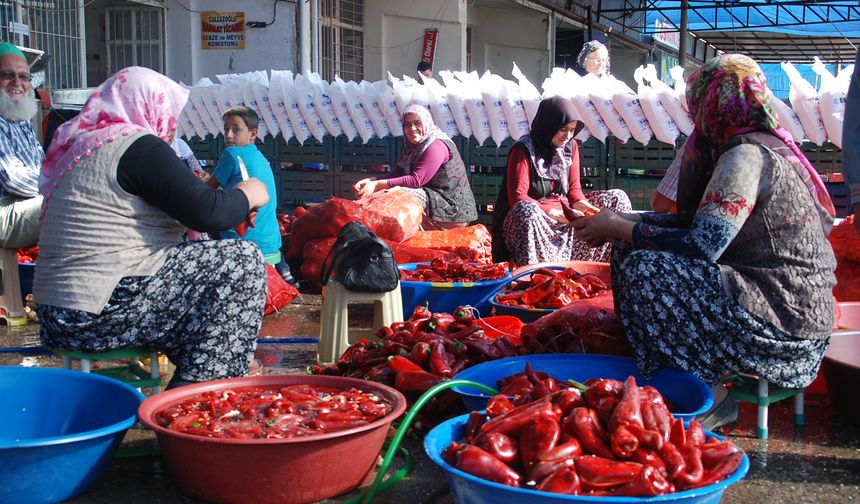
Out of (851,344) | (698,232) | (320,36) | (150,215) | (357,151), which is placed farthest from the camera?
(320,36)

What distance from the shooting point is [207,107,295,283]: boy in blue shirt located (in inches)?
222

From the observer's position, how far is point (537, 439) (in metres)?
2.12

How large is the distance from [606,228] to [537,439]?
1.35m

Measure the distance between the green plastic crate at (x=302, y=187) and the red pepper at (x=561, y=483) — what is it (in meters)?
7.09

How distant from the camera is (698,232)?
2.93 m

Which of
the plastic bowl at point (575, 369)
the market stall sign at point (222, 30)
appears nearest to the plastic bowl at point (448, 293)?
the plastic bowl at point (575, 369)

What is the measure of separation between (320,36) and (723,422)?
12.8 meters

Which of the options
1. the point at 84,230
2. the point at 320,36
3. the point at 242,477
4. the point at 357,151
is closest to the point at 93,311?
the point at 84,230

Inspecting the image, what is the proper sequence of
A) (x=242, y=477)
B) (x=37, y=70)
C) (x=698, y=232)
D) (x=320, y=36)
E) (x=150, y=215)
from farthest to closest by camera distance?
(x=320, y=36)
(x=37, y=70)
(x=150, y=215)
(x=698, y=232)
(x=242, y=477)

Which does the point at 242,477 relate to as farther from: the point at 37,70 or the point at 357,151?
the point at 37,70

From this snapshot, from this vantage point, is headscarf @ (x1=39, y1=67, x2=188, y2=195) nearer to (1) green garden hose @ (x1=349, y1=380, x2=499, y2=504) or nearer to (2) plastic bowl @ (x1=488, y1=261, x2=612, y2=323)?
(1) green garden hose @ (x1=349, y1=380, x2=499, y2=504)

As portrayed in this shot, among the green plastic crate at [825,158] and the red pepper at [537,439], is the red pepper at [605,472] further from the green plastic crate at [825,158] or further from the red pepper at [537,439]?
the green plastic crate at [825,158]

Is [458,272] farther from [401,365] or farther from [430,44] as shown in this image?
[430,44]

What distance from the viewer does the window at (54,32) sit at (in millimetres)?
11258
